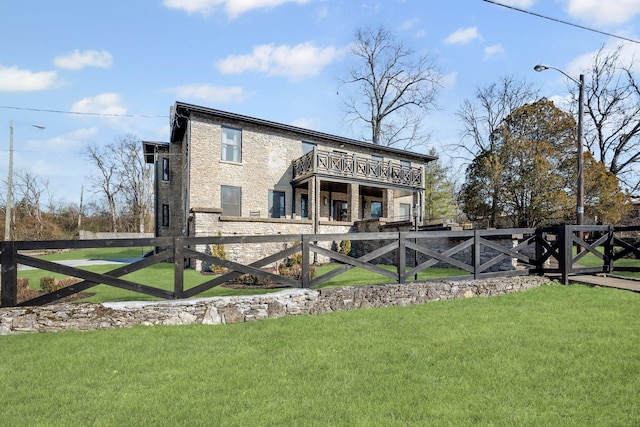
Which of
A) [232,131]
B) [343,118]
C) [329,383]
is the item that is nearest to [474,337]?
[329,383]

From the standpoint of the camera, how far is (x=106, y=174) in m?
38.7

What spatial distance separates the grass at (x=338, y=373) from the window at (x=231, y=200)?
12257 mm

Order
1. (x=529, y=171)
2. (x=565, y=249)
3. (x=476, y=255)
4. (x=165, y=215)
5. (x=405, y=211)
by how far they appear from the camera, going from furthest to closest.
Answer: (x=405, y=211) → (x=165, y=215) → (x=529, y=171) → (x=565, y=249) → (x=476, y=255)

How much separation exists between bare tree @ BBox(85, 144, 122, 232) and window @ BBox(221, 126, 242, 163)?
28860 mm

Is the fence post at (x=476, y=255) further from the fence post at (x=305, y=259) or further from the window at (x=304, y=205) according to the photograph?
the window at (x=304, y=205)

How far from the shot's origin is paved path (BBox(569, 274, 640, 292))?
7.14m

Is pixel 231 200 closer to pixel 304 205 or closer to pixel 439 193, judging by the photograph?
pixel 304 205

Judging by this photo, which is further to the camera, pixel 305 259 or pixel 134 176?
pixel 134 176

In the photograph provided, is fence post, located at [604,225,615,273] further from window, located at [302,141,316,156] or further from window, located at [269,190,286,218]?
window, located at [302,141,316,156]

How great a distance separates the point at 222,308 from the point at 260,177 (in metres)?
13.0

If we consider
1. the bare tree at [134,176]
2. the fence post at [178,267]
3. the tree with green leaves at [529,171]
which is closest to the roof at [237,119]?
the tree with green leaves at [529,171]

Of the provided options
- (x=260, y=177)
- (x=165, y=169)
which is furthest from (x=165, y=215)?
(x=260, y=177)

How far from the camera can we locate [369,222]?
56.9 feet

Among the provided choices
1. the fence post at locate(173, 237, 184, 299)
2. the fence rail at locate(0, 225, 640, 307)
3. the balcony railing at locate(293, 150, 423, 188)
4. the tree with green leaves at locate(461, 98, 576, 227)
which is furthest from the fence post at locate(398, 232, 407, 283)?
the tree with green leaves at locate(461, 98, 576, 227)
